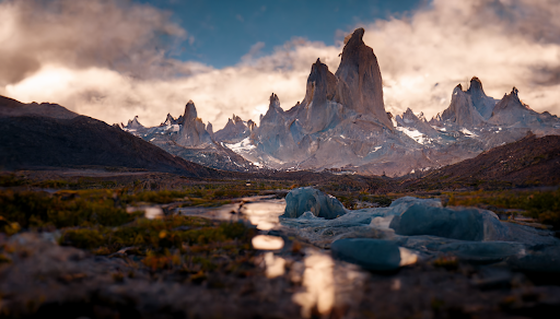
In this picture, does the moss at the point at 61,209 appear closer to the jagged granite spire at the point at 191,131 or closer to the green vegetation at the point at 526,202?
the green vegetation at the point at 526,202

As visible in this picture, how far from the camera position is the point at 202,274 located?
28.5ft

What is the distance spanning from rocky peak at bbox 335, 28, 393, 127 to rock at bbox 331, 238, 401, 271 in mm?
165102

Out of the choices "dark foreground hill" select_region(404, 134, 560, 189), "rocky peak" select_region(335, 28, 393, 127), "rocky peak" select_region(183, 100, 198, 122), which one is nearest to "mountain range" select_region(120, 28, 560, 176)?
"rocky peak" select_region(335, 28, 393, 127)

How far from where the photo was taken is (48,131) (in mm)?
74812

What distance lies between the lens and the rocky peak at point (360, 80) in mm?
166000

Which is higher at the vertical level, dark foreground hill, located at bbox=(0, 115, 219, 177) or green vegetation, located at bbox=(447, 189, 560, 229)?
dark foreground hill, located at bbox=(0, 115, 219, 177)

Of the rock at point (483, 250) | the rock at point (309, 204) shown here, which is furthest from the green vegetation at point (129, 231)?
the rock at point (309, 204)

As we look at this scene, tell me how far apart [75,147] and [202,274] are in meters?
84.6

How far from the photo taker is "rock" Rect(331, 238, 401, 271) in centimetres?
977

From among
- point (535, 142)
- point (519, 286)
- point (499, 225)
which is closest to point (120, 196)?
point (519, 286)

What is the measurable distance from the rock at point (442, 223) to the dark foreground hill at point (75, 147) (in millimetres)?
68755

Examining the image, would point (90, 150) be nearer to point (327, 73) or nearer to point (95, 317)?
point (95, 317)

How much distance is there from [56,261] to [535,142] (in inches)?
2213

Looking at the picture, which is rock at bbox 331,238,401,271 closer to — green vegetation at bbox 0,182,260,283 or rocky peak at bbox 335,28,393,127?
green vegetation at bbox 0,182,260,283
